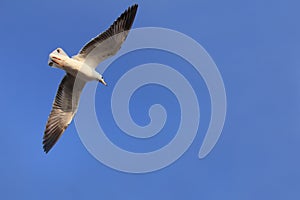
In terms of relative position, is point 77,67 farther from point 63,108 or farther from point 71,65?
point 63,108

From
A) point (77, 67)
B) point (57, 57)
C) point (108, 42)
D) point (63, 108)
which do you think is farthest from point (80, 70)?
point (63, 108)

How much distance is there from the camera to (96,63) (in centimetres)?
2078

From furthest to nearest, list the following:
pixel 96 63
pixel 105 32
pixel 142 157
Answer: pixel 142 157 < pixel 96 63 < pixel 105 32

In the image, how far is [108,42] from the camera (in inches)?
784

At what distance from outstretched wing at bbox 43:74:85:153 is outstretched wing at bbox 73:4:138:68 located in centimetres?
110

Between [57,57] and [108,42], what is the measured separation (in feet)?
5.78

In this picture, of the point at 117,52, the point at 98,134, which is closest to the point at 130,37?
the point at 117,52

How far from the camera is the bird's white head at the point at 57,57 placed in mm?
20109

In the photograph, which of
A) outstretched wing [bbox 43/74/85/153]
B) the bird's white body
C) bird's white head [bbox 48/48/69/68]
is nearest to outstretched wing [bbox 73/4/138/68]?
the bird's white body

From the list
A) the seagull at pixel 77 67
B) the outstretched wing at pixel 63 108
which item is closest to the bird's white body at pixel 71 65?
the seagull at pixel 77 67

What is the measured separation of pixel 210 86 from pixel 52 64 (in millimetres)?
5887

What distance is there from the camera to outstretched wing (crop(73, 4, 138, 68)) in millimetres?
19391

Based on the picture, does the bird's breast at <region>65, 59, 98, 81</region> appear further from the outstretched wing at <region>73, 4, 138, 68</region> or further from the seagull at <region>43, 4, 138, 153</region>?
the outstretched wing at <region>73, 4, 138, 68</region>

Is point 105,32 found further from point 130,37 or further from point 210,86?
point 210,86
